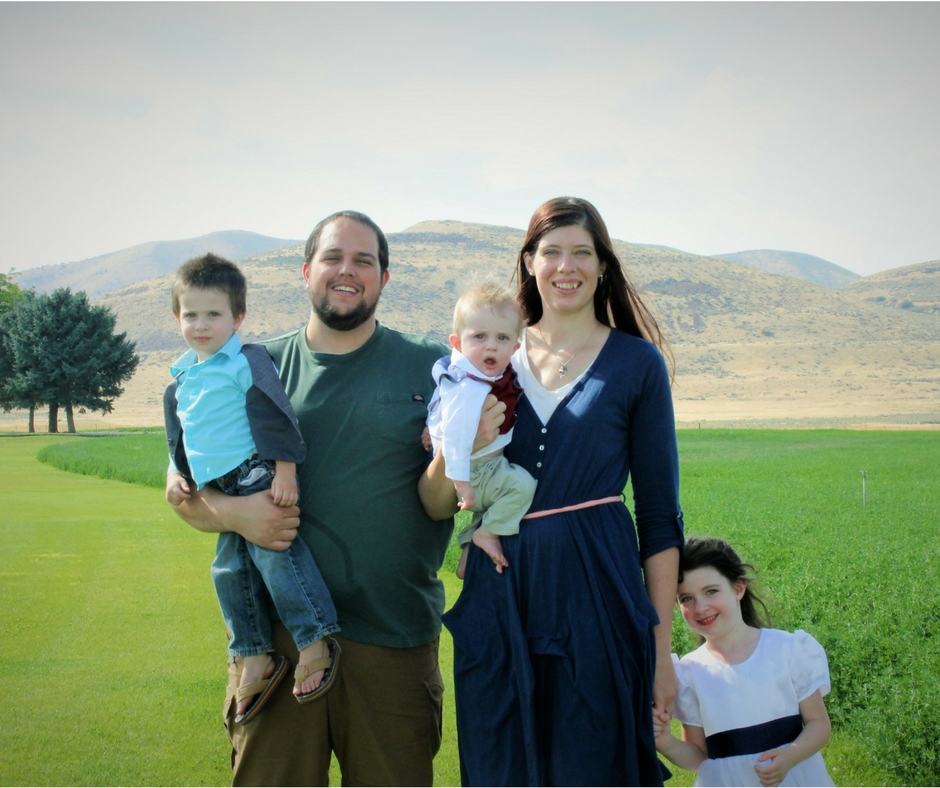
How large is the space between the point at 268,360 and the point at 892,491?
47.0ft

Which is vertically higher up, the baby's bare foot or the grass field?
the baby's bare foot

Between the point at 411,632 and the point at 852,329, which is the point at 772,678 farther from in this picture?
the point at 852,329

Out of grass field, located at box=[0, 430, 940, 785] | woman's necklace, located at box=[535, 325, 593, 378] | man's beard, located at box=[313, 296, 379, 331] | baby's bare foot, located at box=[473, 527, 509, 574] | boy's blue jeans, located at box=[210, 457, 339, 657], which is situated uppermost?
man's beard, located at box=[313, 296, 379, 331]

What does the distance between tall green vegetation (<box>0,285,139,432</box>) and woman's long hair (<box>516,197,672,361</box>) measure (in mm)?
47833

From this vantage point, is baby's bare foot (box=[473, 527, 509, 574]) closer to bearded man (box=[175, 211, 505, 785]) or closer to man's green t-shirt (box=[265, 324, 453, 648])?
bearded man (box=[175, 211, 505, 785])

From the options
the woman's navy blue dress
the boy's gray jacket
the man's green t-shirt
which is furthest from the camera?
the man's green t-shirt

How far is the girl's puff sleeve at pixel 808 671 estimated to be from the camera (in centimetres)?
332

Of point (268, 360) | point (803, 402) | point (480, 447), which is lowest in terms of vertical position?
point (803, 402)

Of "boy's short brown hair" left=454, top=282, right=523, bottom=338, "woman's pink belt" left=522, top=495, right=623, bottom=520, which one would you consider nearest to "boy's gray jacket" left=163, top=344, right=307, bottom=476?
"boy's short brown hair" left=454, top=282, right=523, bottom=338

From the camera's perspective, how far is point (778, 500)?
545 inches

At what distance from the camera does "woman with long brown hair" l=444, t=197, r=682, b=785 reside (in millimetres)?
2787

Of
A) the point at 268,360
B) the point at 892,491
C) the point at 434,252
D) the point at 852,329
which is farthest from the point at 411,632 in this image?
the point at 434,252

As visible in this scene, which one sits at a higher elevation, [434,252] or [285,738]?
[434,252]

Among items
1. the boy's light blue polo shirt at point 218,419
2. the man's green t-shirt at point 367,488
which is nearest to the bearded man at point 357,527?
the man's green t-shirt at point 367,488
